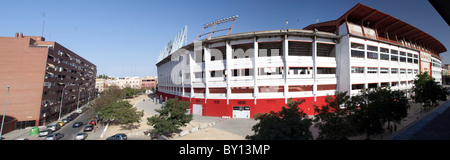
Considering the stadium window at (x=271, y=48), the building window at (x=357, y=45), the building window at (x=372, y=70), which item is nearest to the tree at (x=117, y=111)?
the stadium window at (x=271, y=48)

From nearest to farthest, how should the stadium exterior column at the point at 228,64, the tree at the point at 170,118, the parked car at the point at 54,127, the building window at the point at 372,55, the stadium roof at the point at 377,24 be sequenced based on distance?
the tree at the point at 170,118 < the parked car at the point at 54,127 < the stadium exterior column at the point at 228,64 < the stadium roof at the point at 377,24 < the building window at the point at 372,55

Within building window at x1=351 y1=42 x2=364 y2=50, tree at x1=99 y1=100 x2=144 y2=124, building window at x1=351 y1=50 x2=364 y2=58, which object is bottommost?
tree at x1=99 y1=100 x2=144 y2=124

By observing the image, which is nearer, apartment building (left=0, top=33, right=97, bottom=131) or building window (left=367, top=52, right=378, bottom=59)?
apartment building (left=0, top=33, right=97, bottom=131)

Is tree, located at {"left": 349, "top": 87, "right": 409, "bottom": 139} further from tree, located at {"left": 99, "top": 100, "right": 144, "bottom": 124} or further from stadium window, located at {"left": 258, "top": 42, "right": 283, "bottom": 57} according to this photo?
tree, located at {"left": 99, "top": 100, "right": 144, "bottom": 124}

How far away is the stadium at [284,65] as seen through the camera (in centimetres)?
2917

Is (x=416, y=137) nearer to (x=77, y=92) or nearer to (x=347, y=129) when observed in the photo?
(x=347, y=129)

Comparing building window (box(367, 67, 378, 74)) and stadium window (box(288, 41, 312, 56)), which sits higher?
stadium window (box(288, 41, 312, 56))

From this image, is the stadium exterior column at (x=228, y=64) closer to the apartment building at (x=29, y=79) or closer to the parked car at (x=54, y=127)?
the parked car at (x=54, y=127)

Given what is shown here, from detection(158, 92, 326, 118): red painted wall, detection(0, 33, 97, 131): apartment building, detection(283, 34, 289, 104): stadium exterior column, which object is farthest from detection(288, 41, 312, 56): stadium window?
detection(0, 33, 97, 131): apartment building

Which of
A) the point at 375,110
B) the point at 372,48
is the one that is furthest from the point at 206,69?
the point at 372,48

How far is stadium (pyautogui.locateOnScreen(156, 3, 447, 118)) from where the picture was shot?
2917 cm
